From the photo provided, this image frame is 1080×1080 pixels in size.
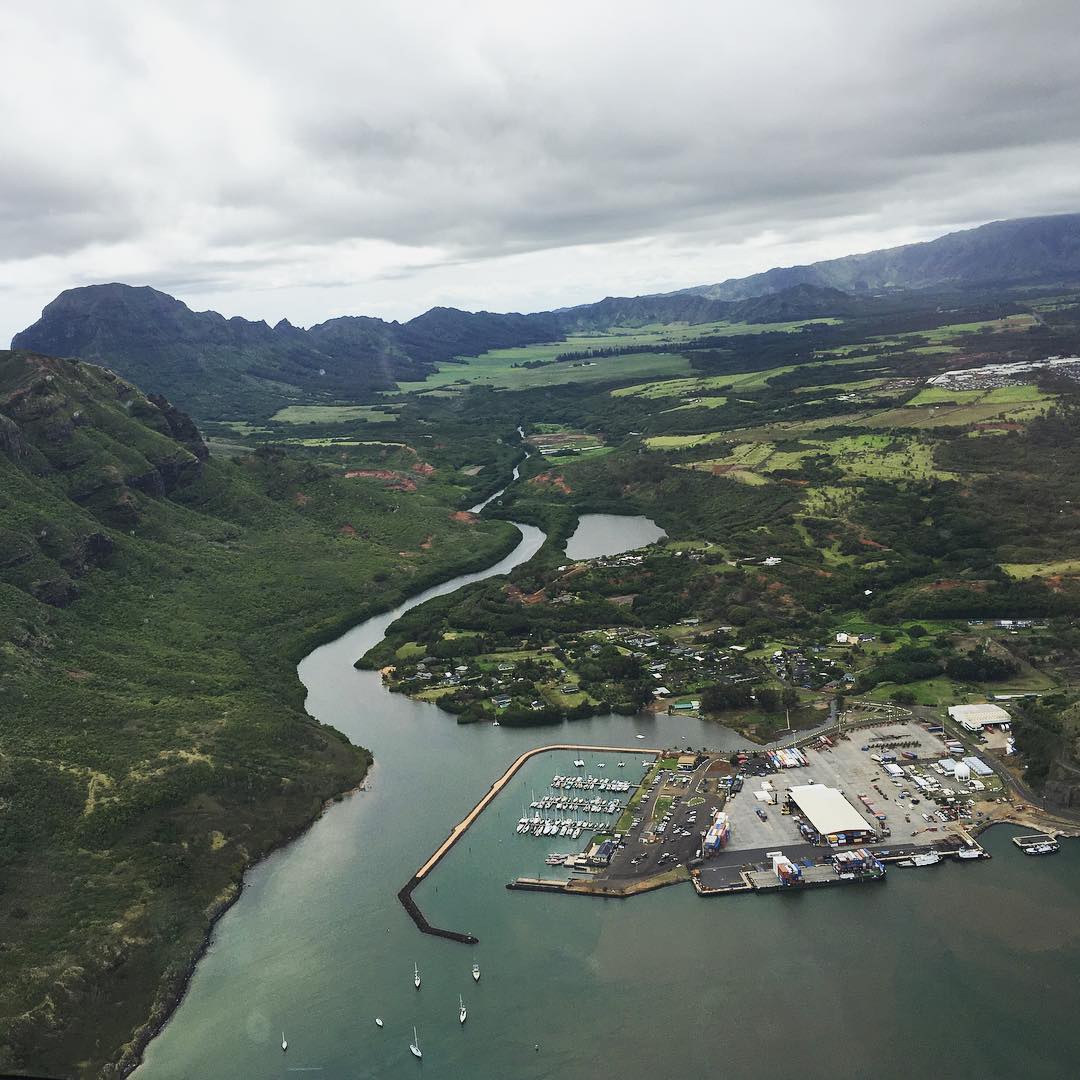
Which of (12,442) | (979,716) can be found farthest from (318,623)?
(979,716)

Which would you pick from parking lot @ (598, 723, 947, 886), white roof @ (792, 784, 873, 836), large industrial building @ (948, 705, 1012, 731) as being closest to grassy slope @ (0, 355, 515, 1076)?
parking lot @ (598, 723, 947, 886)

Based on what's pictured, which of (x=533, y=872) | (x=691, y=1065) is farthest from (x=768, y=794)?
(x=691, y=1065)

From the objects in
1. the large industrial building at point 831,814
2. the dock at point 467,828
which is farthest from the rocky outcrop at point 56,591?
the large industrial building at point 831,814

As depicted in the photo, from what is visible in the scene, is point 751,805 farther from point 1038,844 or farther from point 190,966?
point 190,966

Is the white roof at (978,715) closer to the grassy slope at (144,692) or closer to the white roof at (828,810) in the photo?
the white roof at (828,810)

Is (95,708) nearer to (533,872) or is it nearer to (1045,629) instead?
(533,872)

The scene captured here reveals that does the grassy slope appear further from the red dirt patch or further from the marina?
the marina
